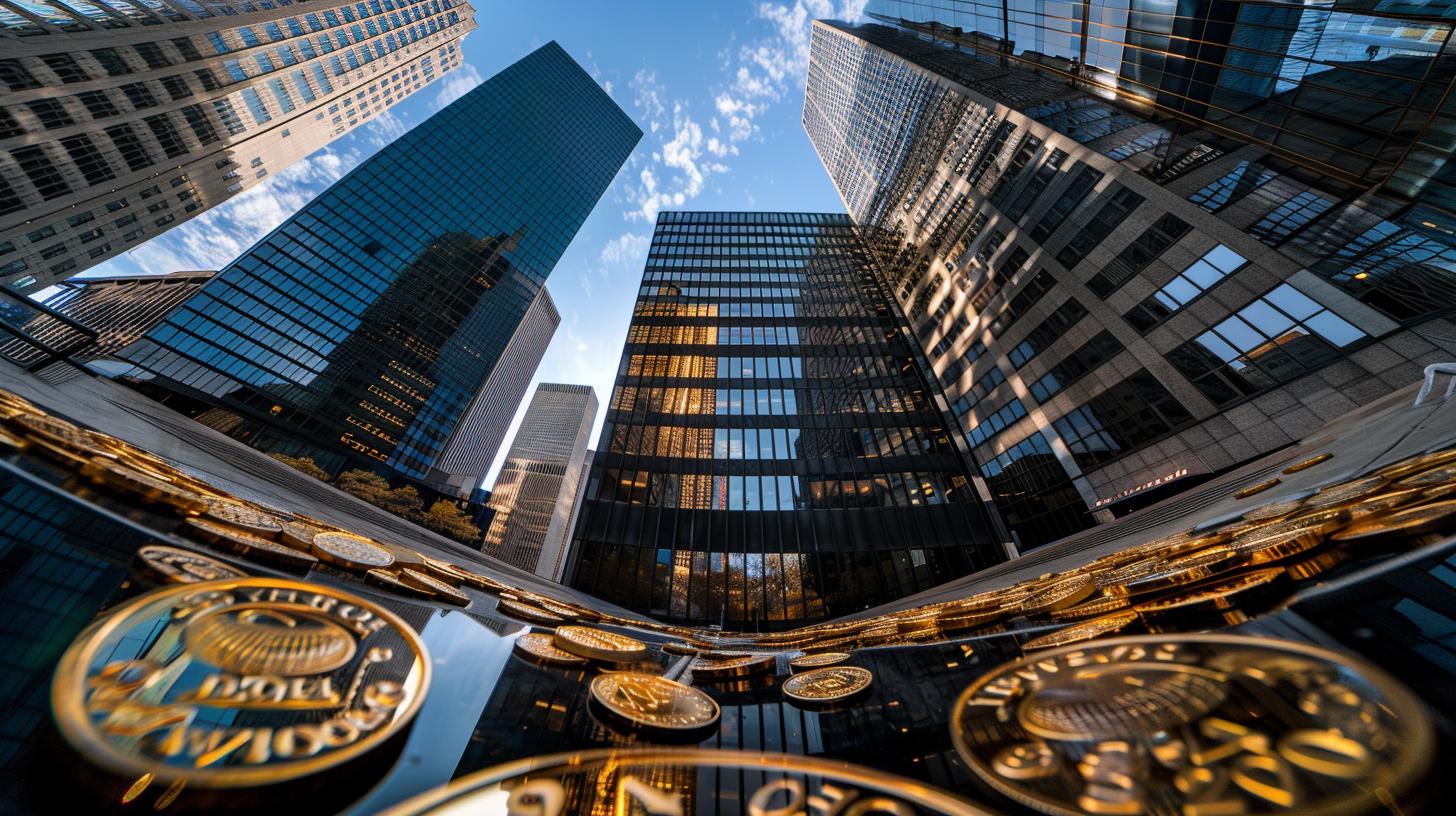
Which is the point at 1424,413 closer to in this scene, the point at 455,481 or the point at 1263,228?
the point at 1263,228

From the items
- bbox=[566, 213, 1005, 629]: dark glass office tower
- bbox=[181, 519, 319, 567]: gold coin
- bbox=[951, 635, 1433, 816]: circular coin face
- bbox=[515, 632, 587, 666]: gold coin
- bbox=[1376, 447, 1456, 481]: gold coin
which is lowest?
bbox=[951, 635, 1433, 816]: circular coin face

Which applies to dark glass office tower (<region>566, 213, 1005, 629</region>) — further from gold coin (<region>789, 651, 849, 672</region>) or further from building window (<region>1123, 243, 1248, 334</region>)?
gold coin (<region>789, 651, 849, 672</region>)

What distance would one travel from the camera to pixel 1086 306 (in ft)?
80.1

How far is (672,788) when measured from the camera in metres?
2.07

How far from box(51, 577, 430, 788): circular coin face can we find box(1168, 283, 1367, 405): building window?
26837mm

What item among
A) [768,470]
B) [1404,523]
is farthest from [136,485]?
[768,470]

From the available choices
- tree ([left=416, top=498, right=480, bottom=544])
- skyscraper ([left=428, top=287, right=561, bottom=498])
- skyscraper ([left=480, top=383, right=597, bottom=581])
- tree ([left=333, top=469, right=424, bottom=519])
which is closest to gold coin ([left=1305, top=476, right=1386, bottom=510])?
tree ([left=416, top=498, right=480, bottom=544])

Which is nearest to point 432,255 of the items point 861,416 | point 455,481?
point 455,481

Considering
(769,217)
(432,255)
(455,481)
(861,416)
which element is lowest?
(861,416)

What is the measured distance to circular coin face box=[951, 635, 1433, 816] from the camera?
1478 mm

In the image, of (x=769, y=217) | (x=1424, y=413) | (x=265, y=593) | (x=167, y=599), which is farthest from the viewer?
(x=769, y=217)

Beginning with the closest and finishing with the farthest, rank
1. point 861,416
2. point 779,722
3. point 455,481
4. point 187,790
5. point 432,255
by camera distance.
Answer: point 187,790 < point 779,722 < point 861,416 < point 432,255 < point 455,481

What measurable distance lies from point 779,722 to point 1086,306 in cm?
2970

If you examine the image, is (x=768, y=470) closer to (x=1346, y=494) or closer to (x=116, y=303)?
(x=1346, y=494)
